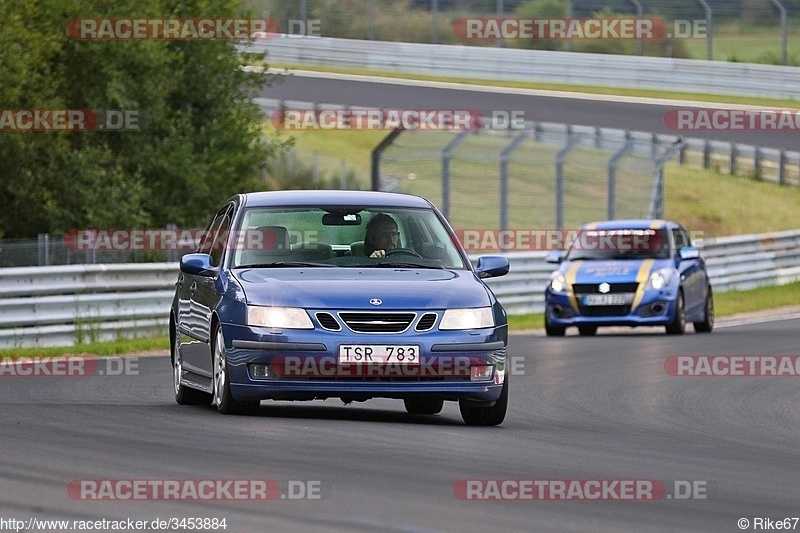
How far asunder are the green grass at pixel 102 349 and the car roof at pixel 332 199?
22.2ft

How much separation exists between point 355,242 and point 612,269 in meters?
11.5

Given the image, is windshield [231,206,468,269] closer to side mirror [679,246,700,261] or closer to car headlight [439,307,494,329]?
car headlight [439,307,494,329]

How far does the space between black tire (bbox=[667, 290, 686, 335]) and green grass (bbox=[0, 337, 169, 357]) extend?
21.2 feet

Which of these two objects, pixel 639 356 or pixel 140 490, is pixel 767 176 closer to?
pixel 639 356

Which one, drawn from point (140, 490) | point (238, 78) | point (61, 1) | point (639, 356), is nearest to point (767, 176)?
point (238, 78)

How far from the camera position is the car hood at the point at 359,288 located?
1066 cm

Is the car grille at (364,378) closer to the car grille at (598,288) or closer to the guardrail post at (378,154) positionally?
the car grille at (598,288)

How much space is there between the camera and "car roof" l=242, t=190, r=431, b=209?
11.8m

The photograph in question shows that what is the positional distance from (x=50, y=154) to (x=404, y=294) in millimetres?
16827

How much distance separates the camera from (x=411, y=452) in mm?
9242

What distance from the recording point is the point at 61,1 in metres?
26.6

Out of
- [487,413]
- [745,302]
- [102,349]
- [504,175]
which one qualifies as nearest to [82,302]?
[102,349]

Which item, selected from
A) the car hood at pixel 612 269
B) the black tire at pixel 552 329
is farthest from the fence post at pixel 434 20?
the black tire at pixel 552 329

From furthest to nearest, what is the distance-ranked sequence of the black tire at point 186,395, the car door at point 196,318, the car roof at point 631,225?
the car roof at point 631,225
the black tire at point 186,395
the car door at point 196,318
